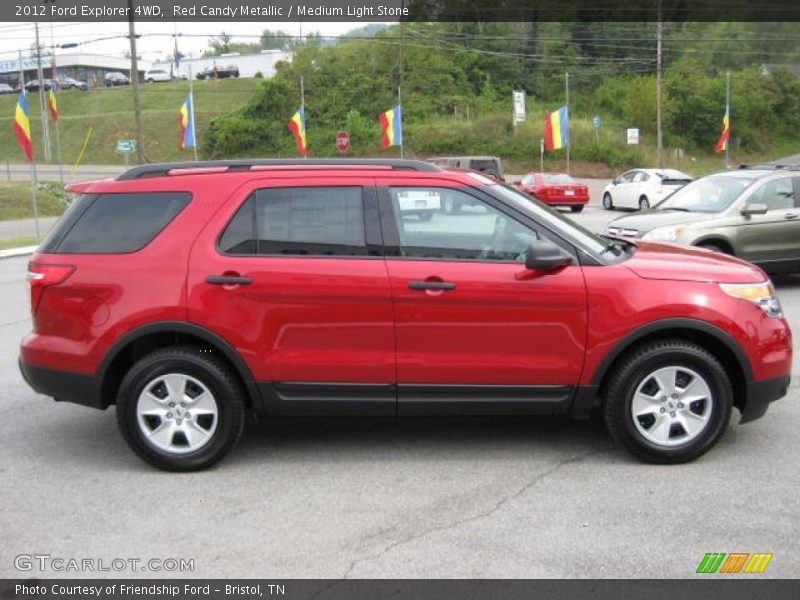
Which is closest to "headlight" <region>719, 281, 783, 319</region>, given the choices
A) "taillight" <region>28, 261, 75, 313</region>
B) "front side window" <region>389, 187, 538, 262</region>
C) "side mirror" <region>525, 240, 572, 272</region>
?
"side mirror" <region>525, 240, 572, 272</region>

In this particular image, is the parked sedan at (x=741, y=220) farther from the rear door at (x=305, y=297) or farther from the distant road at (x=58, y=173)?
the distant road at (x=58, y=173)

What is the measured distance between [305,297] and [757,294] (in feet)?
8.76

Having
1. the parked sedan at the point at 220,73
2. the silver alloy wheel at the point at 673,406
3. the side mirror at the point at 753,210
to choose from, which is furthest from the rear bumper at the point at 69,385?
the parked sedan at the point at 220,73

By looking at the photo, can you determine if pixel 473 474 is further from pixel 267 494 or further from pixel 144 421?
pixel 144 421

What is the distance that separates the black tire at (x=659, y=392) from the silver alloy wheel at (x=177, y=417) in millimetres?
2334

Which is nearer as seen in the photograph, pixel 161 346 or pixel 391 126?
pixel 161 346

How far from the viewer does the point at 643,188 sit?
28.4 metres

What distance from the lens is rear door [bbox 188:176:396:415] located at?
482 centimetres

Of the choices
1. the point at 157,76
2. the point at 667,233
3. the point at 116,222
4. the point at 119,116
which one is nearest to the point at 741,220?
the point at 667,233

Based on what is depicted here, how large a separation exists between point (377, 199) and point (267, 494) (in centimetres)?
180

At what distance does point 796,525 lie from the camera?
4.08 m

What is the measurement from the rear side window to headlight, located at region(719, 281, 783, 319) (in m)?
3.26

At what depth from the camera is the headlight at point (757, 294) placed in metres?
4.93

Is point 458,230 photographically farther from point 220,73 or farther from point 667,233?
point 220,73
